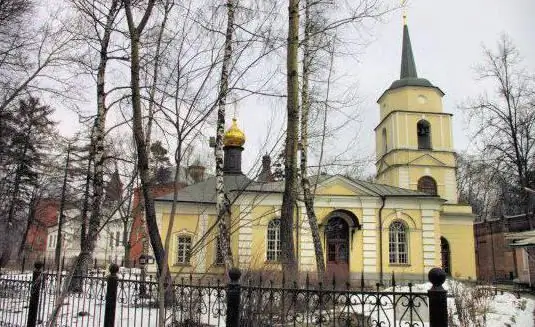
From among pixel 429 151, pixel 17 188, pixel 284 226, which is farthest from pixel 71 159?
pixel 284 226

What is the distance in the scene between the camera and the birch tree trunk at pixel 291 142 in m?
9.19

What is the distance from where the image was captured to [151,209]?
29.4 feet

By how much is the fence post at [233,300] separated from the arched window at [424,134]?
2759cm

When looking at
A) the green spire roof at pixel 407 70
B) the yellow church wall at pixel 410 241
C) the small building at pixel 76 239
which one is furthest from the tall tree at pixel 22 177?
the green spire roof at pixel 407 70

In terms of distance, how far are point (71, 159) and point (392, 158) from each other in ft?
64.8

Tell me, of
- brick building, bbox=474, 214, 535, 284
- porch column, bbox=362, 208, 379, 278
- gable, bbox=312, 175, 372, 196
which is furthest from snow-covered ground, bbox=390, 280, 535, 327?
brick building, bbox=474, 214, 535, 284

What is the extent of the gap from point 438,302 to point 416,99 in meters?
28.5

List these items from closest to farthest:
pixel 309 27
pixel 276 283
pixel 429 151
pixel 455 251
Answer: pixel 276 283
pixel 309 27
pixel 455 251
pixel 429 151

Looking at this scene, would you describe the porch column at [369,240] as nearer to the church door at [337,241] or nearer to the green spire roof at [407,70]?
the church door at [337,241]

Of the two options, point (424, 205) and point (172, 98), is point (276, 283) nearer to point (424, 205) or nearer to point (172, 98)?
point (172, 98)

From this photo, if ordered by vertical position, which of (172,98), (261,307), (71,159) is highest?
(71,159)

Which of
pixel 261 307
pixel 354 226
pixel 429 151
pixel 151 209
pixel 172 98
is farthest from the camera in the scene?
pixel 429 151

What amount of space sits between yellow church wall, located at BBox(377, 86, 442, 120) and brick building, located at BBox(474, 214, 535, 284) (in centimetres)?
817

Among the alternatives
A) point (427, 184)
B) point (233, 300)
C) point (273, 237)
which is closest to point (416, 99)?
point (427, 184)
